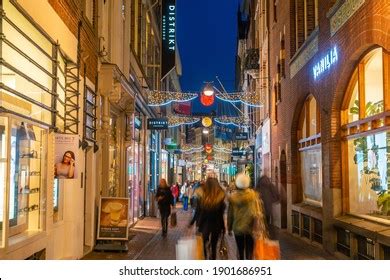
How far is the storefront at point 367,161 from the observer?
34.1ft

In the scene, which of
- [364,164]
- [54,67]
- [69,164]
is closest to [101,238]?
[69,164]

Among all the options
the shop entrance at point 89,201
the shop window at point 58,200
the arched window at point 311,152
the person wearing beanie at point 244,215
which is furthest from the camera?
the arched window at point 311,152

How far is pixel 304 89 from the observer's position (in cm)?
1611

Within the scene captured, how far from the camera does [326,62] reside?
13.6 m

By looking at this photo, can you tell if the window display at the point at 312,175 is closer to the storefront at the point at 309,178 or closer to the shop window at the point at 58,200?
the storefront at the point at 309,178

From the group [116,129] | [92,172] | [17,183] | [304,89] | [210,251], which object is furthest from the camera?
[116,129]

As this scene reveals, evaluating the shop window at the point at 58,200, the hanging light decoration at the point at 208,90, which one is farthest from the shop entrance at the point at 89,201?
the hanging light decoration at the point at 208,90

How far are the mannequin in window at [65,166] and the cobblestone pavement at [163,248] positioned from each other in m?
2.33

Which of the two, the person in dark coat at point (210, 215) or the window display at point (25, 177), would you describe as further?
the person in dark coat at point (210, 215)

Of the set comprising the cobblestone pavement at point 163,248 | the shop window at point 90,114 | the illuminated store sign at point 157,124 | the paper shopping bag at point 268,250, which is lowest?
the cobblestone pavement at point 163,248

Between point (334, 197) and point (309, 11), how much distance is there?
6.31 meters

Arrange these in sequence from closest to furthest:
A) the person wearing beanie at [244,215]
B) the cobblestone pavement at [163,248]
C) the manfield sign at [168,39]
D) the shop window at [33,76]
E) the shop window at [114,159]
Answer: the shop window at [33,76] < the person wearing beanie at [244,215] < the cobblestone pavement at [163,248] < the shop window at [114,159] < the manfield sign at [168,39]
